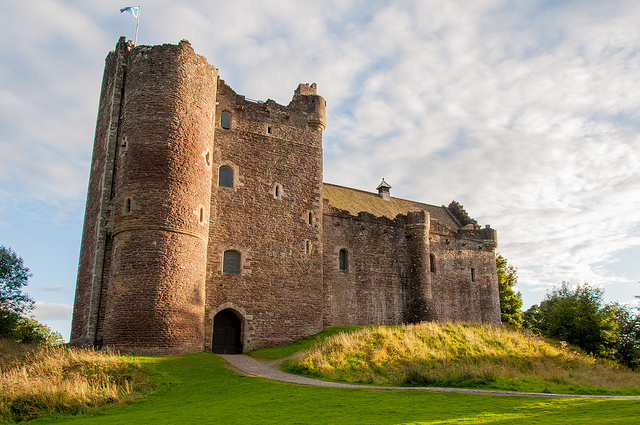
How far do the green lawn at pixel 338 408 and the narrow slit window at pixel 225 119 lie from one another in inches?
560

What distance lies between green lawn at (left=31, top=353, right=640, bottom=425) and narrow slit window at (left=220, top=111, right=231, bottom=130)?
14.2 m

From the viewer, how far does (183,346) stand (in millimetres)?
19719

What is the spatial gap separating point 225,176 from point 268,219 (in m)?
2.99

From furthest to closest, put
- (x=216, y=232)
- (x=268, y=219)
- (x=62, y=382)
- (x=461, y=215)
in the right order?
(x=461, y=215) < (x=268, y=219) < (x=216, y=232) < (x=62, y=382)

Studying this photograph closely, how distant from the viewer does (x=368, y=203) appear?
35.8 meters

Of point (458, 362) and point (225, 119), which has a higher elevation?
point (225, 119)

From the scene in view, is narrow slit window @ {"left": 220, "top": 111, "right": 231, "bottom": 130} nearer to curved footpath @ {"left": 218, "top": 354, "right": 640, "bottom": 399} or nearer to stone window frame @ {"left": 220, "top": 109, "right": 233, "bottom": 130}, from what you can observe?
stone window frame @ {"left": 220, "top": 109, "right": 233, "bottom": 130}

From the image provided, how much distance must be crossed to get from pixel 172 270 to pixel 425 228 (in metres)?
16.9

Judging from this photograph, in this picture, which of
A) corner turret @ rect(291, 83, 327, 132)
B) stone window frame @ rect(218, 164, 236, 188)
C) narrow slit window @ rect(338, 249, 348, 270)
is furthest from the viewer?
narrow slit window @ rect(338, 249, 348, 270)

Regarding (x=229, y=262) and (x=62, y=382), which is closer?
(x=62, y=382)

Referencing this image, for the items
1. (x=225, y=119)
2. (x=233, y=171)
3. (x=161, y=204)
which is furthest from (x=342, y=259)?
(x=161, y=204)

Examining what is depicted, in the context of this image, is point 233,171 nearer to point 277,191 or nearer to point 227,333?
point 277,191

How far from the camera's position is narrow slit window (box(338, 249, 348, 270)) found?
93.8 feet

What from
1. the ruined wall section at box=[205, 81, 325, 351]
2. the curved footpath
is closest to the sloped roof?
the ruined wall section at box=[205, 81, 325, 351]
